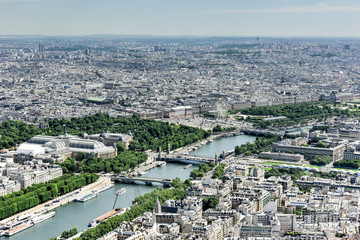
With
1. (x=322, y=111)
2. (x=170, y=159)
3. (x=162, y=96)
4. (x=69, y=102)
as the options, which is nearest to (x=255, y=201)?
(x=170, y=159)

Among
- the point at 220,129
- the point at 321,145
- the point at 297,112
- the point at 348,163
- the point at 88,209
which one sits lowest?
the point at 297,112

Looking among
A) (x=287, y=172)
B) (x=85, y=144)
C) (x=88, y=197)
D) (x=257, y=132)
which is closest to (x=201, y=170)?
(x=287, y=172)

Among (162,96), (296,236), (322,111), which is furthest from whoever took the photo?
(162,96)

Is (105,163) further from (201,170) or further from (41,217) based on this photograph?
(41,217)

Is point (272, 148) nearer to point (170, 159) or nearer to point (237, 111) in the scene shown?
point (170, 159)

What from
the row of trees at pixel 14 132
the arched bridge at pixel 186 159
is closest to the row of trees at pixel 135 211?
the arched bridge at pixel 186 159

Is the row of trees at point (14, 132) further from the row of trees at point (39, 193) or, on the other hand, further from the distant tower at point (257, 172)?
the distant tower at point (257, 172)
